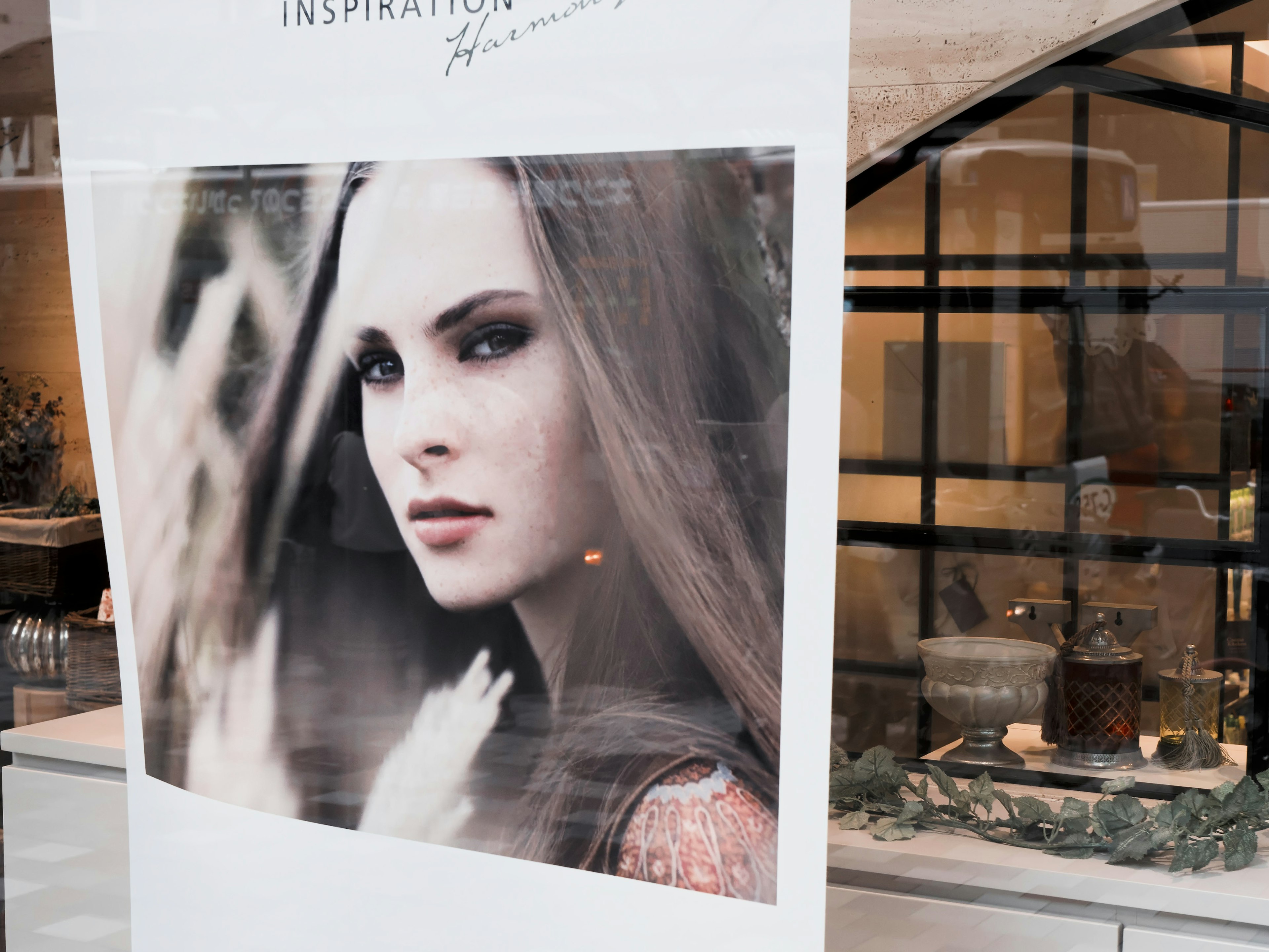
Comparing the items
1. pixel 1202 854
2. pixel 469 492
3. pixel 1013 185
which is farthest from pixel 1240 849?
pixel 469 492

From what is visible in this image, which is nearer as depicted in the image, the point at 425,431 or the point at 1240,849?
the point at 425,431

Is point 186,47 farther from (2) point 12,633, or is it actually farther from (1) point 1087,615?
(1) point 1087,615

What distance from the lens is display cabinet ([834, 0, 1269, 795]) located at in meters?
1.70

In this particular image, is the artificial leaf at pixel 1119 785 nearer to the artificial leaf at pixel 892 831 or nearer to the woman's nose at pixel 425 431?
the artificial leaf at pixel 892 831

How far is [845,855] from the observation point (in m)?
1.63

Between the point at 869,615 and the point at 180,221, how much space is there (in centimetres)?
127

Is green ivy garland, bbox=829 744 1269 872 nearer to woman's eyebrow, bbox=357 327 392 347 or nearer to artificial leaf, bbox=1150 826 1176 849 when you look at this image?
artificial leaf, bbox=1150 826 1176 849

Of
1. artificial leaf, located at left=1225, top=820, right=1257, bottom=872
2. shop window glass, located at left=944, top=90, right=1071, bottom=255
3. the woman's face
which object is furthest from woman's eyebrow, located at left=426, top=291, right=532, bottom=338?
artificial leaf, located at left=1225, top=820, right=1257, bottom=872

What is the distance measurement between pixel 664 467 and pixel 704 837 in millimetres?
352

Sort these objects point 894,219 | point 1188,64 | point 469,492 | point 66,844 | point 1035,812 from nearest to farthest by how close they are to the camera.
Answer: point 469,492
point 1035,812
point 1188,64
point 894,219
point 66,844

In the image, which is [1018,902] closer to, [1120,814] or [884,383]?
[1120,814]

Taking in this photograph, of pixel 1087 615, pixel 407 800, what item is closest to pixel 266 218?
pixel 407 800

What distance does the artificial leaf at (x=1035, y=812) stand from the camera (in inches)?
62.5

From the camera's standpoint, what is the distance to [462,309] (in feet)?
3.72
